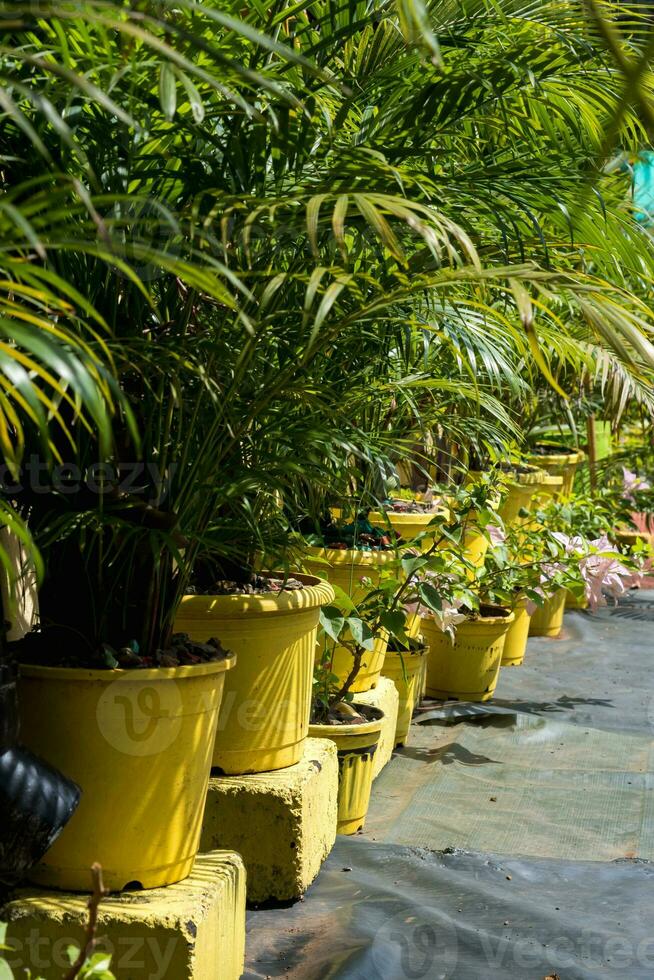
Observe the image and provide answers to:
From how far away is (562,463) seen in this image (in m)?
4.50

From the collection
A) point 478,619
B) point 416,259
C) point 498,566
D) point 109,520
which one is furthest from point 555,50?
point 478,619

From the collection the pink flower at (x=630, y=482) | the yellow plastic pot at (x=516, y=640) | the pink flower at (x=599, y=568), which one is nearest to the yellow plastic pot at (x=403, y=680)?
the pink flower at (x=599, y=568)

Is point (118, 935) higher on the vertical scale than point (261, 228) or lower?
lower

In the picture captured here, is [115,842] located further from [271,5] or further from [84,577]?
[271,5]

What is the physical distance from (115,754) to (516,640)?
8.53 ft

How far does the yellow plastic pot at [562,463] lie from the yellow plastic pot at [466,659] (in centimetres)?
113

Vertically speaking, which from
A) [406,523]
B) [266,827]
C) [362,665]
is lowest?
[266,827]

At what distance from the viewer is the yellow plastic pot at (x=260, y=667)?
175 centimetres

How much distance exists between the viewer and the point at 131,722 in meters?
1.35

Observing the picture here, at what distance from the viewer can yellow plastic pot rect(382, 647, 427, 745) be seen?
2809mm

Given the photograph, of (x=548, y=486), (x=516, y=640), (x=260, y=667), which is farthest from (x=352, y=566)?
(x=548, y=486)

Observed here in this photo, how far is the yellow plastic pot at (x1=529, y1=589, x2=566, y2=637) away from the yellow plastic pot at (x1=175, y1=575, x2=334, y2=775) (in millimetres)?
2492

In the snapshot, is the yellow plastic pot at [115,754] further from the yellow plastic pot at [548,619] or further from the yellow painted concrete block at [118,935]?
the yellow plastic pot at [548,619]

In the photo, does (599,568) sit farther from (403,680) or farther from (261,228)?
(261,228)
